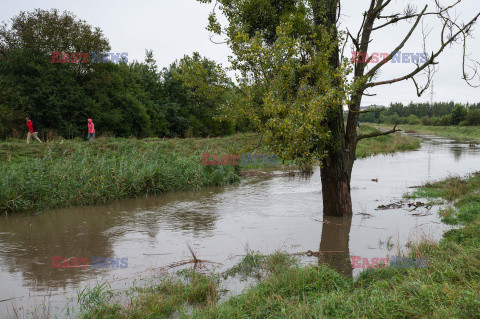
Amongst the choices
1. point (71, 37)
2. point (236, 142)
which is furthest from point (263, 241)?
point (71, 37)

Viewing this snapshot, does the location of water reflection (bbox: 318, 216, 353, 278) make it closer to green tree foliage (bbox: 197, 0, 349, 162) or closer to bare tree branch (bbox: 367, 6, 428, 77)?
green tree foliage (bbox: 197, 0, 349, 162)

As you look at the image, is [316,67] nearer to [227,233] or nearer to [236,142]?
[227,233]

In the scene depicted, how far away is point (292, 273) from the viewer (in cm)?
559

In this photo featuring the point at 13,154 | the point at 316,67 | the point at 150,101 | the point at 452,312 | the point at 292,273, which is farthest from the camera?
the point at 150,101

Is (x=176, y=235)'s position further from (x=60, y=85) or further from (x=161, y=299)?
(x=60, y=85)

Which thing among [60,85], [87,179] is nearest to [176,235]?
[87,179]

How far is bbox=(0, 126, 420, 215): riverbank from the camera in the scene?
10875 mm

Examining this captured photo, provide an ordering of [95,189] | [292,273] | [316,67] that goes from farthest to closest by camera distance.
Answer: [95,189]
[316,67]
[292,273]

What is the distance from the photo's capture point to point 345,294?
15.7 feet

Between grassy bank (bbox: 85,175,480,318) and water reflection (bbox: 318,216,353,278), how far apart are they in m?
0.99

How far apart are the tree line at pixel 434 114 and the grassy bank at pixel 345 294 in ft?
14.3

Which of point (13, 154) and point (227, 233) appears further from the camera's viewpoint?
point (13, 154)

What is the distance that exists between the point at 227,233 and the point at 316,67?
474 centimetres

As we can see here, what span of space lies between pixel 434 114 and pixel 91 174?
13701 centimetres
